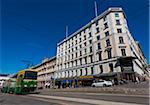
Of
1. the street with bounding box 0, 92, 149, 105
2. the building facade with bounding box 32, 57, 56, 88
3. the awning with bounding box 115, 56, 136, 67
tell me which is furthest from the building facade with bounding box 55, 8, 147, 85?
the street with bounding box 0, 92, 149, 105

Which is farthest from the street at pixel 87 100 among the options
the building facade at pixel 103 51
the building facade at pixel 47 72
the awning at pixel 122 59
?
the building facade at pixel 47 72

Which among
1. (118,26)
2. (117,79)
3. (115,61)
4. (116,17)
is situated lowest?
(117,79)

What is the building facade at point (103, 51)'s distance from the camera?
34856 mm

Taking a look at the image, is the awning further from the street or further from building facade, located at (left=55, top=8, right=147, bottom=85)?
the street

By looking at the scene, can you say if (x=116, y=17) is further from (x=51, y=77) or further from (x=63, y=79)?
(x=51, y=77)

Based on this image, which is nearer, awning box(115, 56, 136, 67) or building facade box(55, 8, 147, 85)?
awning box(115, 56, 136, 67)

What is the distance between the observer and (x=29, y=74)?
19.5 meters

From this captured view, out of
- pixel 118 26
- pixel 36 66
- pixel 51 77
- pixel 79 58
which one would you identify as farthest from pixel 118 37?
pixel 36 66

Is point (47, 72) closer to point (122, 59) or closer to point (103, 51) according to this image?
point (103, 51)

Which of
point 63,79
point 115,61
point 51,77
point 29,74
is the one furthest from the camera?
point 51,77

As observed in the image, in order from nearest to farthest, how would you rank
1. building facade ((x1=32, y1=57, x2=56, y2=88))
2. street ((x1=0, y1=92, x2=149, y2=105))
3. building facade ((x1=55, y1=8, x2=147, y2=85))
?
street ((x1=0, y1=92, x2=149, y2=105)), building facade ((x1=55, y1=8, x2=147, y2=85)), building facade ((x1=32, y1=57, x2=56, y2=88))

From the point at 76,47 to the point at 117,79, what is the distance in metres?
21.0

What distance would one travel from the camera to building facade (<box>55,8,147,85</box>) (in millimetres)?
34856

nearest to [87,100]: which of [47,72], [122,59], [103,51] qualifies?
[122,59]
